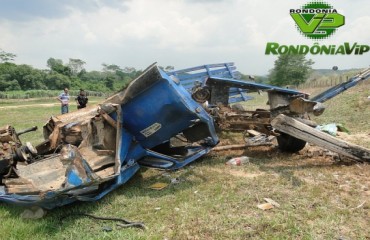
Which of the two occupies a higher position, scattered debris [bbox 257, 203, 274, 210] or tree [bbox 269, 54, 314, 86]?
scattered debris [bbox 257, 203, 274, 210]

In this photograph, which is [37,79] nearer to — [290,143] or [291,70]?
[291,70]

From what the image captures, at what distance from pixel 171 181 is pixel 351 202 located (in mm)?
2436

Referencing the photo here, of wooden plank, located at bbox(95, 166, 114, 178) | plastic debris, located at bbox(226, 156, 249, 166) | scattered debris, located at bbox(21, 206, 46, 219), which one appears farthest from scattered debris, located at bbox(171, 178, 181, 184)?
scattered debris, located at bbox(21, 206, 46, 219)

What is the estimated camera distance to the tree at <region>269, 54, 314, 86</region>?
210ft

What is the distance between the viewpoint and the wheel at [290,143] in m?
6.49

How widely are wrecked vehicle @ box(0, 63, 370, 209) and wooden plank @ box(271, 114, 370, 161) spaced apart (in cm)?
2

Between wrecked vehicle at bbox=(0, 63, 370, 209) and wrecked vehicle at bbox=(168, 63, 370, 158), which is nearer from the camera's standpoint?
wrecked vehicle at bbox=(0, 63, 370, 209)

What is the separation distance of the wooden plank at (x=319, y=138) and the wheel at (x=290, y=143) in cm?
76

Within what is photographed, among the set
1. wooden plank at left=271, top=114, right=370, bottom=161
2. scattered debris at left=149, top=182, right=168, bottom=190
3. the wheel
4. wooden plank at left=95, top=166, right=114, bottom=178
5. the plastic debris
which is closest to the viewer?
wooden plank at left=95, top=166, right=114, bottom=178

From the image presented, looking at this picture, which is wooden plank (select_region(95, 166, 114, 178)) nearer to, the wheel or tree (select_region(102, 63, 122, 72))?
the wheel

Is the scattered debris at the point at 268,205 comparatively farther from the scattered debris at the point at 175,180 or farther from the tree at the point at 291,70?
the tree at the point at 291,70

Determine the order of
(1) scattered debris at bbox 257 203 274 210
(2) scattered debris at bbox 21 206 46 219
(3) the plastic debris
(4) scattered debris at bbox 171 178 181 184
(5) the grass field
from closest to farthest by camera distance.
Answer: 1. (5) the grass field
2. (1) scattered debris at bbox 257 203 274 210
3. (2) scattered debris at bbox 21 206 46 219
4. (4) scattered debris at bbox 171 178 181 184
5. (3) the plastic debris

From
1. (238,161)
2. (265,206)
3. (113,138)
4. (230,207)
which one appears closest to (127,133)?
(113,138)

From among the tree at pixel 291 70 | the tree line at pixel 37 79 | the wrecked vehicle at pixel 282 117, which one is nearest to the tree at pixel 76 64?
the tree line at pixel 37 79
